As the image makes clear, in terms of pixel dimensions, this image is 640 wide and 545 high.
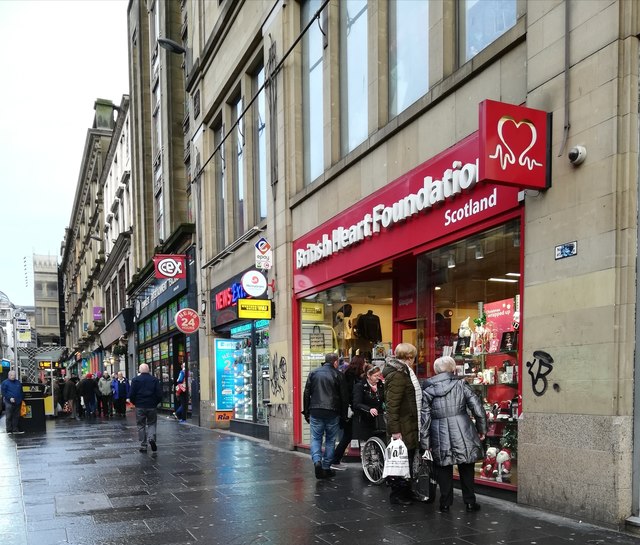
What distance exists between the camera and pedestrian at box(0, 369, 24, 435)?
1711 centimetres

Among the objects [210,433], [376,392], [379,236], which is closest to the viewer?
[376,392]

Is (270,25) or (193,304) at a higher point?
(270,25)

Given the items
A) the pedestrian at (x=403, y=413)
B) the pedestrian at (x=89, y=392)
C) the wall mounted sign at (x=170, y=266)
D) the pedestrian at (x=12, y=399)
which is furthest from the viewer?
the pedestrian at (x=89, y=392)

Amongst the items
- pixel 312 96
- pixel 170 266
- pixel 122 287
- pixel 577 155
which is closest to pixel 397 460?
pixel 577 155

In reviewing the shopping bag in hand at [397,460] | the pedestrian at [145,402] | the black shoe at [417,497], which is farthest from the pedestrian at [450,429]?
the pedestrian at [145,402]

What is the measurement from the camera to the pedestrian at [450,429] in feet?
21.1

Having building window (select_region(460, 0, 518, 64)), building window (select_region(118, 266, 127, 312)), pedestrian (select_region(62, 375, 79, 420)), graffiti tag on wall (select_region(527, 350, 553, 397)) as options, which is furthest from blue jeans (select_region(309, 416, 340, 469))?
building window (select_region(118, 266, 127, 312))

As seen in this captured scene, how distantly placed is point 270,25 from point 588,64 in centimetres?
951

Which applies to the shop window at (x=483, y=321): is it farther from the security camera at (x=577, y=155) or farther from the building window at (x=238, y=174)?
the building window at (x=238, y=174)

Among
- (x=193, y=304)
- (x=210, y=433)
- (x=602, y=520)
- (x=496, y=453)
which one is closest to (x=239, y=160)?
(x=193, y=304)

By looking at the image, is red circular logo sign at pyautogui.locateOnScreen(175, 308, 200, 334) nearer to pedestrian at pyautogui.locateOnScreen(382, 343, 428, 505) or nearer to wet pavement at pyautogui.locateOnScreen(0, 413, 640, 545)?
wet pavement at pyautogui.locateOnScreen(0, 413, 640, 545)

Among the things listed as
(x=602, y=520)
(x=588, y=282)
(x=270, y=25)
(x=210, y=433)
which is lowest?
(x=210, y=433)

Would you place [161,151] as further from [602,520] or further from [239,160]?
[602,520]

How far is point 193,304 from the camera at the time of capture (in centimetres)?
2112
